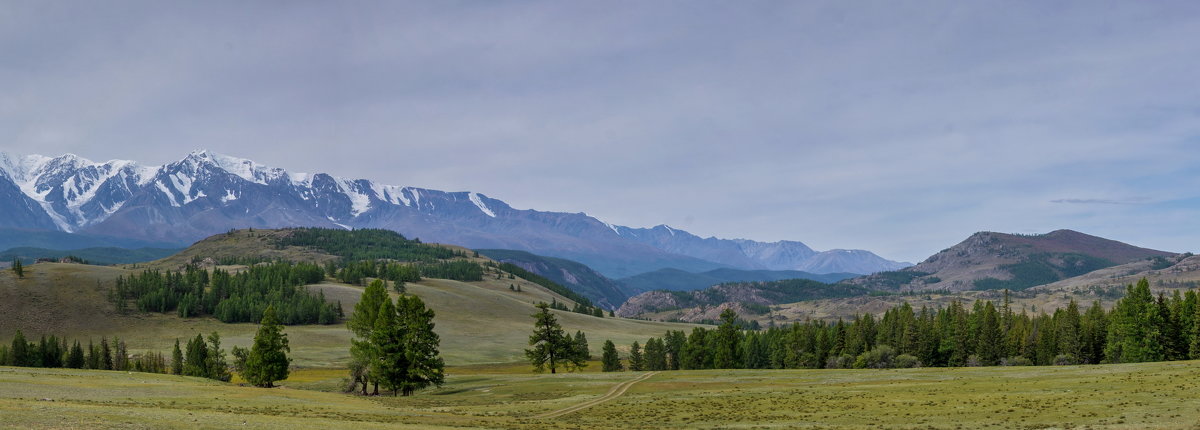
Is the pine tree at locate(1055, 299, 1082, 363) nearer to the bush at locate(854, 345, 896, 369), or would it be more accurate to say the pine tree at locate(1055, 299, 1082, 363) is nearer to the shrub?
the bush at locate(854, 345, 896, 369)

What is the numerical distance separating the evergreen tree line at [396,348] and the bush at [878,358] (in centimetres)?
8285

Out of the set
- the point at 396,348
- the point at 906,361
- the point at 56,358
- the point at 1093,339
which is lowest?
the point at 56,358

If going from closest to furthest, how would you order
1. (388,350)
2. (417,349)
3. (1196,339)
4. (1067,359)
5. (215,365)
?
(388,350)
(417,349)
(1196,339)
(1067,359)
(215,365)

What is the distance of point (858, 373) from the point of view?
90000 millimetres

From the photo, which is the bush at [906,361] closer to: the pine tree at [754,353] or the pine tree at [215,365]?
the pine tree at [754,353]

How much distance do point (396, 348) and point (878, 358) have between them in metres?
90.5

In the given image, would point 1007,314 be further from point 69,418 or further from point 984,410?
point 69,418

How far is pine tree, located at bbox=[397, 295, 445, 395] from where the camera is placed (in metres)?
88.9

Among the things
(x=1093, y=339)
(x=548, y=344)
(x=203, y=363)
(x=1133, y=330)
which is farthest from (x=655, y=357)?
(x=203, y=363)

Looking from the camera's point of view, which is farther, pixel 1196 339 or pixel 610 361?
pixel 610 361

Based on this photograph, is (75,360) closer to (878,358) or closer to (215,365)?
(215,365)

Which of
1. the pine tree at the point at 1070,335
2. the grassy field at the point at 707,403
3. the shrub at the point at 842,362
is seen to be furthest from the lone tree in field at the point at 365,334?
the pine tree at the point at 1070,335

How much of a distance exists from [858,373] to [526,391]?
41558mm

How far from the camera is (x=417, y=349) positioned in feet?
295
